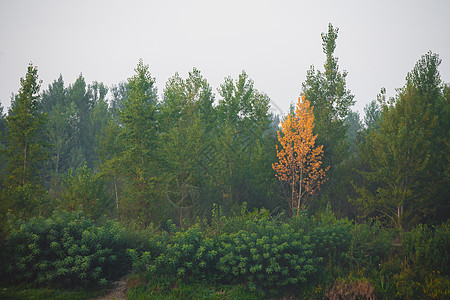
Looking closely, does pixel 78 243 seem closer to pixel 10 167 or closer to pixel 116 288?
pixel 116 288

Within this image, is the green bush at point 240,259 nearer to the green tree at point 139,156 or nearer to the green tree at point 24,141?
the green tree at point 139,156

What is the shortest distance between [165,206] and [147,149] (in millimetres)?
3357

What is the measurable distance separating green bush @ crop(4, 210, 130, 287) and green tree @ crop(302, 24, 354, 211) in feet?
50.8

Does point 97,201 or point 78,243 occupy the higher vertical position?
point 97,201

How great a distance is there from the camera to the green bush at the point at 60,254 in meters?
8.59

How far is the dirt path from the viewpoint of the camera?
8695 millimetres

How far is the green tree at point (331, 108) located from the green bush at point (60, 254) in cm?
1549

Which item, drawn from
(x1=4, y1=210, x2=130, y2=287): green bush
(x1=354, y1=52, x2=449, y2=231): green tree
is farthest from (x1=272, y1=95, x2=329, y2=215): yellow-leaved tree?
(x1=4, y1=210, x2=130, y2=287): green bush

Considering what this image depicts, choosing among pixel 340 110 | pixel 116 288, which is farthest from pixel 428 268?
pixel 340 110

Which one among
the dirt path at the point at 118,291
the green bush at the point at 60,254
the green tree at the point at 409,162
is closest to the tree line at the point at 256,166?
the green tree at the point at 409,162

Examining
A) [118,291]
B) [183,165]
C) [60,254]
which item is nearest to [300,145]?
[183,165]

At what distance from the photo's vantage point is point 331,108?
74.6 feet

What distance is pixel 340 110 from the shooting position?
74.9 ft

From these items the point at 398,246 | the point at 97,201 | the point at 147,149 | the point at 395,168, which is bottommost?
the point at 398,246
